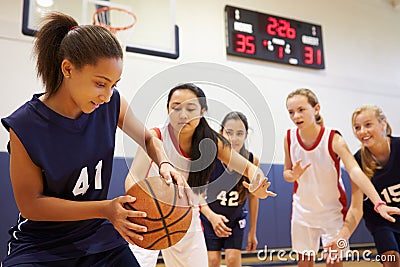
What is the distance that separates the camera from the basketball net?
3684 millimetres

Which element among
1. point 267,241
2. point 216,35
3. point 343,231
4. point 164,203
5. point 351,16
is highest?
point 351,16

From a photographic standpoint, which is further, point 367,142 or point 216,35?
point 216,35

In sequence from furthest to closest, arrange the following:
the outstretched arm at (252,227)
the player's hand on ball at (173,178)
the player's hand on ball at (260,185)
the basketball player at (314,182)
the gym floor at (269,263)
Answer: the gym floor at (269,263) → the outstretched arm at (252,227) → the basketball player at (314,182) → the player's hand on ball at (260,185) → the player's hand on ball at (173,178)

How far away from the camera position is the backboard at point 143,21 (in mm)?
3680

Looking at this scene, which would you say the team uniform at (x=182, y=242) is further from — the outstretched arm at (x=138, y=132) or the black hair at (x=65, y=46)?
the black hair at (x=65, y=46)

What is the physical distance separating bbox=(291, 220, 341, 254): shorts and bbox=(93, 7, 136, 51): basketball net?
2203 millimetres

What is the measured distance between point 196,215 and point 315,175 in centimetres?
121

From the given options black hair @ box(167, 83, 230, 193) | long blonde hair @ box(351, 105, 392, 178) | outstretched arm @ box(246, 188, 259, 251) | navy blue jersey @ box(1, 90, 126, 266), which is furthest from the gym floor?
navy blue jersey @ box(1, 90, 126, 266)

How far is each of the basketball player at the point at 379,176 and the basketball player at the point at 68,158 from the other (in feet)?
6.49

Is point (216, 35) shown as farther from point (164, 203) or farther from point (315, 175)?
point (164, 203)

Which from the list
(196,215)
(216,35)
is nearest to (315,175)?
(196,215)

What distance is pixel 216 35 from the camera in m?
4.69

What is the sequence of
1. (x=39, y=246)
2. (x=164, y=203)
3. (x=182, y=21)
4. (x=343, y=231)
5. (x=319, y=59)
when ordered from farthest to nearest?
1. (x=319, y=59)
2. (x=182, y=21)
3. (x=343, y=231)
4. (x=164, y=203)
5. (x=39, y=246)

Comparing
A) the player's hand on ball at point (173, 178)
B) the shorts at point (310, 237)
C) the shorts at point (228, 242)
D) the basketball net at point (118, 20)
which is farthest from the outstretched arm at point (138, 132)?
the basketball net at point (118, 20)
